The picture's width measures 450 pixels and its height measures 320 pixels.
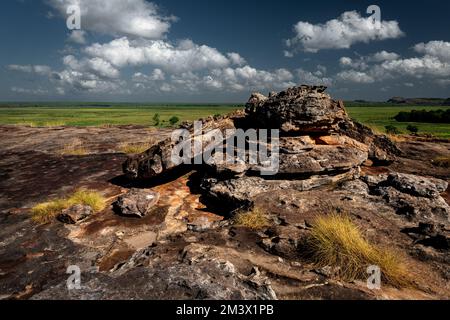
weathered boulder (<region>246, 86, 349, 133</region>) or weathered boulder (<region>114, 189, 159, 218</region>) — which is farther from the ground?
weathered boulder (<region>246, 86, 349, 133</region>)

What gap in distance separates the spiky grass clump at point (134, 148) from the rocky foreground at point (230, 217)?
7.30ft

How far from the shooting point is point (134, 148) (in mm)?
19047

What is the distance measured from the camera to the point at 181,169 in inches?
519

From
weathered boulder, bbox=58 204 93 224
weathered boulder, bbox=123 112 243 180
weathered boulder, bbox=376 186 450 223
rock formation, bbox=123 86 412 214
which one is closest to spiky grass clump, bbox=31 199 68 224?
weathered boulder, bbox=58 204 93 224

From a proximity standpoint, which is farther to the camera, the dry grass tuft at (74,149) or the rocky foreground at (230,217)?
the dry grass tuft at (74,149)

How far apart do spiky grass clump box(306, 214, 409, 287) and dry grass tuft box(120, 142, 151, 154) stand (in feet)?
47.3

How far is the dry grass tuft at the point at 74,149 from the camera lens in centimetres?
1816

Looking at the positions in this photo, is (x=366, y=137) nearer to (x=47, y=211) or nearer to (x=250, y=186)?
(x=250, y=186)

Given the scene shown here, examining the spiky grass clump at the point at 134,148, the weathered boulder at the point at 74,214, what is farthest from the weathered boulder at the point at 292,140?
the spiky grass clump at the point at 134,148

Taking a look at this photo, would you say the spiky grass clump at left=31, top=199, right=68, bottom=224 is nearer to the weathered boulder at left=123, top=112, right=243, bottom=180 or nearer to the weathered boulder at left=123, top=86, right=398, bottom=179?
the weathered boulder at left=123, top=112, right=243, bottom=180

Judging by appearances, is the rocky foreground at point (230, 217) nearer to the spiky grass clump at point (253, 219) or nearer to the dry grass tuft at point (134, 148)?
the spiky grass clump at point (253, 219)

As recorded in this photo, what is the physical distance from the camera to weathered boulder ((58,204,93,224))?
922cm

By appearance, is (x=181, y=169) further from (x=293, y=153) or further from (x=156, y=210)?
(x=293, y=153)

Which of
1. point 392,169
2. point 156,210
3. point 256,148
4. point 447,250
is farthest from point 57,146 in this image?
point 447,250
